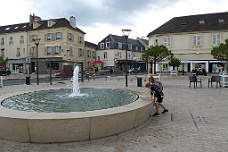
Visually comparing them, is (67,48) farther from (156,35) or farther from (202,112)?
(202,112)

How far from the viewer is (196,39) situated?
101 ft

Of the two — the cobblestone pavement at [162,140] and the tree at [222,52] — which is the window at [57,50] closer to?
the tree at [222,52]

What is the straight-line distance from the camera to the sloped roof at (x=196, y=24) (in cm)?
3061

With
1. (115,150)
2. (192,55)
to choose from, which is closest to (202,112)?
(115,150)

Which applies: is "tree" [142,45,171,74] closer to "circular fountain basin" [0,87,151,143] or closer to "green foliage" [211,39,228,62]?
"green foliage" [211,39,228,62]

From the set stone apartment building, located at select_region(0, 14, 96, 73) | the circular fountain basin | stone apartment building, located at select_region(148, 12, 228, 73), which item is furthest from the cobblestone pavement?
stone apartment building, located at select_region(0, 14, 96, 73)

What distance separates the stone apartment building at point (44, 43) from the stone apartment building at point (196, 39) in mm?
15485

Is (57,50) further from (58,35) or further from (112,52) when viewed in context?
(112,52)

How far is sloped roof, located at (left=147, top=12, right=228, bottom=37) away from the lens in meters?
30.6

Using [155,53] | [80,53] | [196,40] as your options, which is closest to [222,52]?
[155,53]

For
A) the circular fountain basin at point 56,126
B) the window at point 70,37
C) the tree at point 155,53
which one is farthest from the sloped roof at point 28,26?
the circular fountain basin at point 56,126

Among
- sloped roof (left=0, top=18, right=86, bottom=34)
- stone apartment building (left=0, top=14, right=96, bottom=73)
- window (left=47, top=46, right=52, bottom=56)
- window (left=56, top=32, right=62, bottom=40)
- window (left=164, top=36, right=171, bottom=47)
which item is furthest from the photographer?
window (left=47, top=46, right=52, bottom=56)

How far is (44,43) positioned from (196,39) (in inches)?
1047

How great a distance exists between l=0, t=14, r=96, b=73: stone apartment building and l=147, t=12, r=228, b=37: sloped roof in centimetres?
1489
